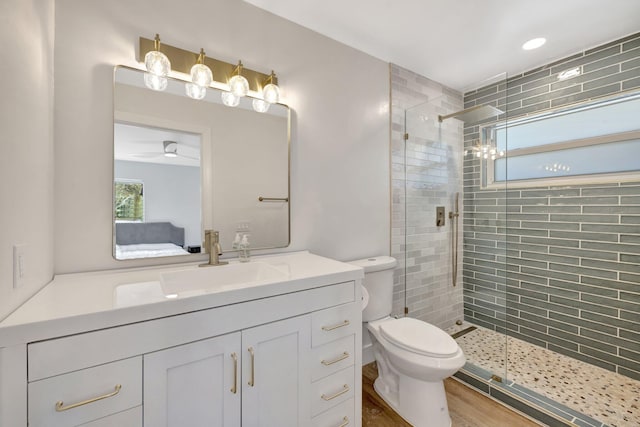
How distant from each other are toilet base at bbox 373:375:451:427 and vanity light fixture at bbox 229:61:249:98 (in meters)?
1.93

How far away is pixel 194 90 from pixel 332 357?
4.96ft

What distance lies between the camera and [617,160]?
80.0 inches

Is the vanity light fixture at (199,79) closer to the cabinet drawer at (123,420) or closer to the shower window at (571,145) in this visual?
the cabinet drawer at (123,420)

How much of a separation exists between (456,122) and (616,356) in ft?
7.02

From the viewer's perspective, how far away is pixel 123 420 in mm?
842

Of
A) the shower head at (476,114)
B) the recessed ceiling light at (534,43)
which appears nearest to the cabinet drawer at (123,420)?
the shower head at (476,114)

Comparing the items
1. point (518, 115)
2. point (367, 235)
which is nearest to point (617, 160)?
point (518, 115)

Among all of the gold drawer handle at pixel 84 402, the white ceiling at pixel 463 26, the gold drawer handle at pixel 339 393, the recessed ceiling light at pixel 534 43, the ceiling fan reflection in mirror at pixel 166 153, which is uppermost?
the recessed ceiling light at pixel 534 43

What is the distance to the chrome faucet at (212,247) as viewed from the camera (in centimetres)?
146

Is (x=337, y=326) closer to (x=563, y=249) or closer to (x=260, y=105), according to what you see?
(x=260, y=105)

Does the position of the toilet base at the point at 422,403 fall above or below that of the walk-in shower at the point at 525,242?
below

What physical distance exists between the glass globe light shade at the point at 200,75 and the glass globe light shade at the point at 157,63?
118 millimetres

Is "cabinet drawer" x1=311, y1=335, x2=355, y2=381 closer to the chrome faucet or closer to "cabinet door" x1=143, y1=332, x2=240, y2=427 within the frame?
"cabinet door" x1=143, y1=332, x2=240, y2=427

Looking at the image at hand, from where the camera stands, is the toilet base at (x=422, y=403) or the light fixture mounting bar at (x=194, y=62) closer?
the light fixture mounting bar at (x=194, y=62)
